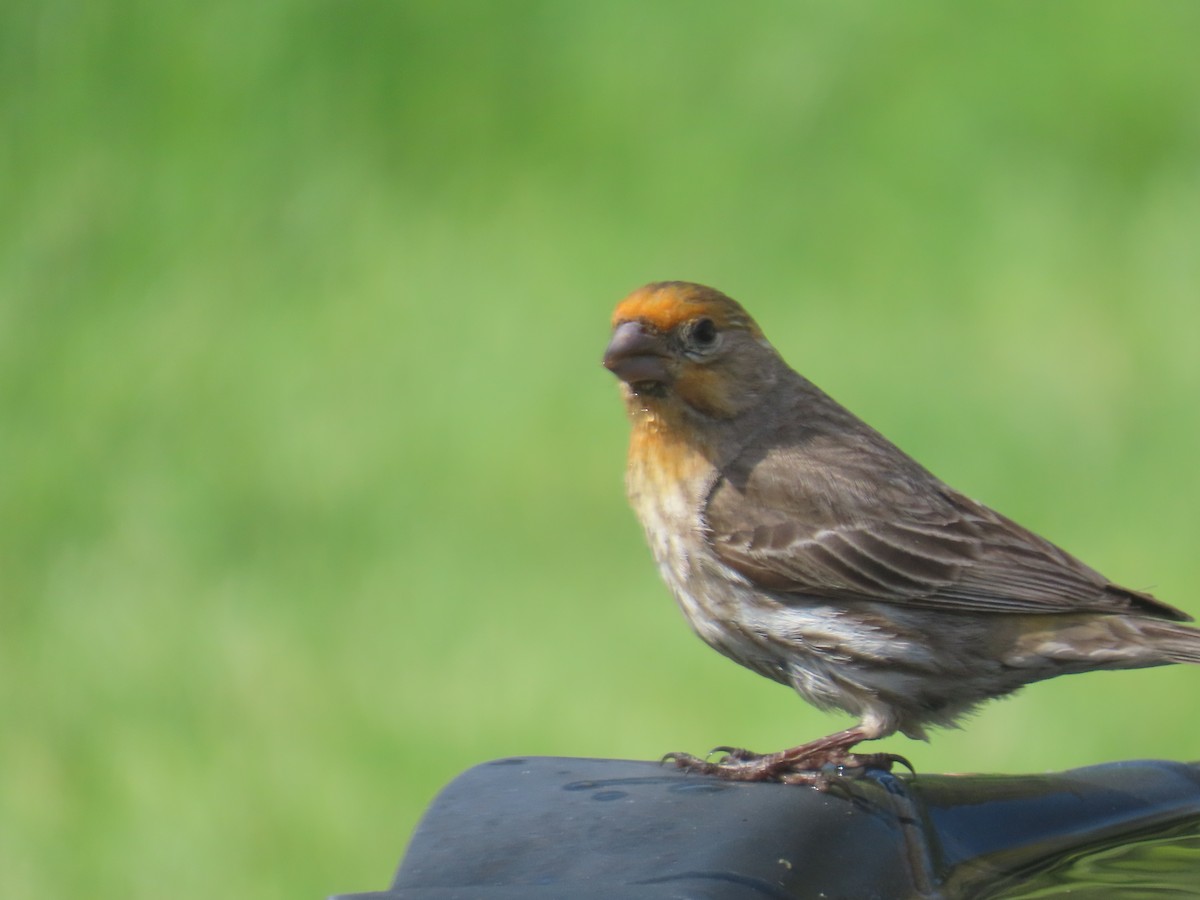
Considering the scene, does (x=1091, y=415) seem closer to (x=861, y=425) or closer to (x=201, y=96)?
(x=861, y=425)

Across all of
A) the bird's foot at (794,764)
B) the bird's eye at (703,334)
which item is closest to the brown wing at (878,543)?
the bird's eye at (703,334)

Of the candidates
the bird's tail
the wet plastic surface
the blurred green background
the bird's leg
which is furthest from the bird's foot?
the blurred green background

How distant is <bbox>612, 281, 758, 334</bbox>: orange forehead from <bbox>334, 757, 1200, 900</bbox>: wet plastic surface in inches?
48.7

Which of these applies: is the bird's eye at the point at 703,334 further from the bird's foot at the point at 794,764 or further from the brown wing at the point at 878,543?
the bird's foot at the point at 794,764

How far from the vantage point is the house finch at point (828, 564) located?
430 cm

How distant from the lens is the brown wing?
4.37 metres

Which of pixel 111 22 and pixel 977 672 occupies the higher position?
pixel 111 22

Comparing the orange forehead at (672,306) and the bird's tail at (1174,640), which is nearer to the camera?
the bird's tail at (1174,640)

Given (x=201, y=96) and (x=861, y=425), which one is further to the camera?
(x=201, y=96)

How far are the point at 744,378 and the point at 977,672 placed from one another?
2.96 feet

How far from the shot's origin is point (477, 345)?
801 centimetres

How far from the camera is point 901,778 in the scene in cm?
354

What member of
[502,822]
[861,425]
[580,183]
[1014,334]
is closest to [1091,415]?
[1014,334]

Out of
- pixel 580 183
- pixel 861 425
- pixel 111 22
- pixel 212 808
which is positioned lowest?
pixel 212 808
